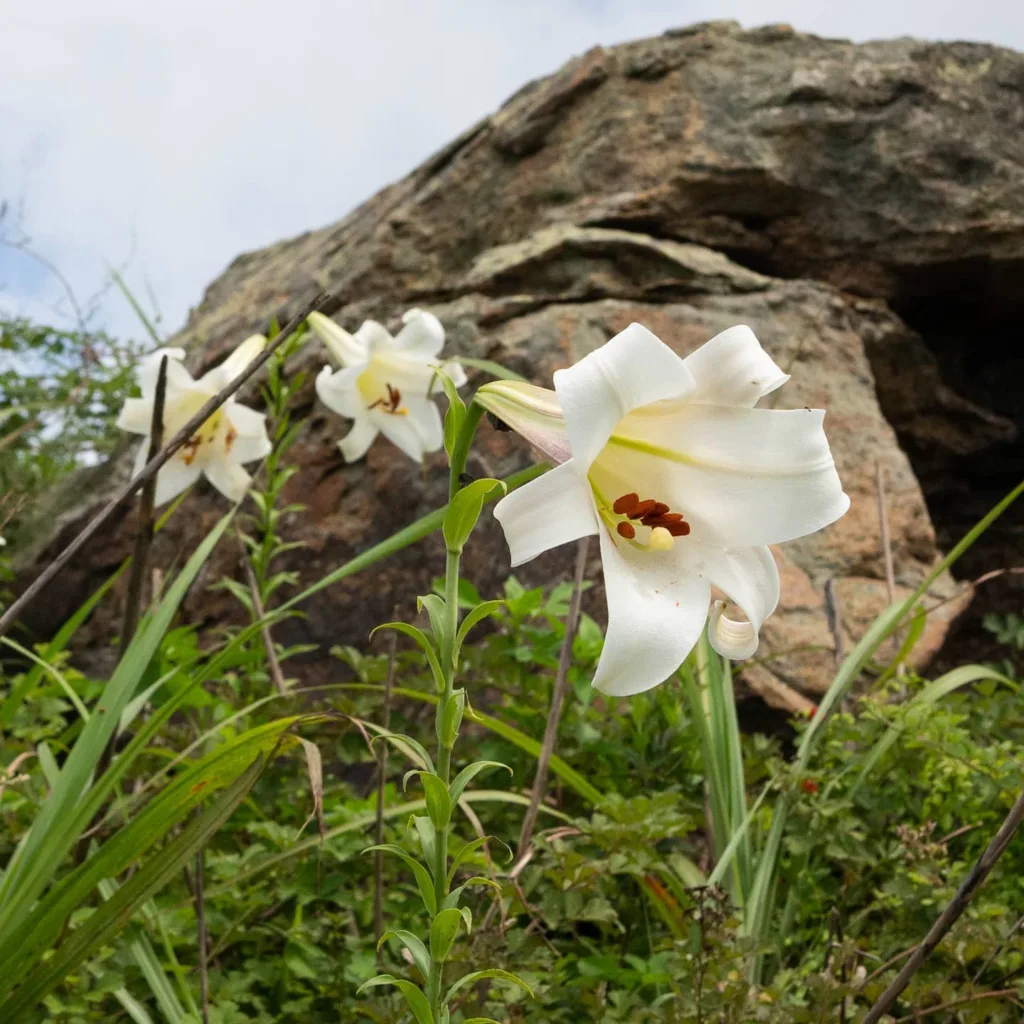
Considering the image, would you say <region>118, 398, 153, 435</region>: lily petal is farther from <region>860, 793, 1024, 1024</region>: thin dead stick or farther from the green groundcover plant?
<region>860, 793, 1024, 1024</region>: thin dead stick

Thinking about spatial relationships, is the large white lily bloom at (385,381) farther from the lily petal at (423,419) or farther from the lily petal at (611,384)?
the lily petal at (611,384)

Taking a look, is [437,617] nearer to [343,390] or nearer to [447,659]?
[447,659]

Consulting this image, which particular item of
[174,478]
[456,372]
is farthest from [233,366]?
[456,372]

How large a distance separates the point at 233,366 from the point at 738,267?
179cm

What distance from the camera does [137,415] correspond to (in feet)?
6.25

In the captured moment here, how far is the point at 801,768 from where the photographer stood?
68.4 inches

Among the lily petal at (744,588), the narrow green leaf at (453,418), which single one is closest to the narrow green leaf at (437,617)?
the narrow green leaf at (453,418)

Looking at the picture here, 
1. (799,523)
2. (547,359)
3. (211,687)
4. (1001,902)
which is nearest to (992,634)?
(547,359)

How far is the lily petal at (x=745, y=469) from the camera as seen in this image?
0.82m

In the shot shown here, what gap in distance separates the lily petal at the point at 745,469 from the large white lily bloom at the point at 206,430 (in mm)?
1185

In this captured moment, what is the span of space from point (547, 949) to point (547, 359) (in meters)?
1.88

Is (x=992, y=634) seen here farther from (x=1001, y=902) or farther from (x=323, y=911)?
(x=323, y=911)

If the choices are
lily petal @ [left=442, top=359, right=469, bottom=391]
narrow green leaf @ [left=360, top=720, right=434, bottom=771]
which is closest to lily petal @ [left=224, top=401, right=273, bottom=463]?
lily petal @ [left=442, top=359, right=469, bottom=391]

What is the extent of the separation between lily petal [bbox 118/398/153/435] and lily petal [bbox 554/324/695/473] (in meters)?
1.34
